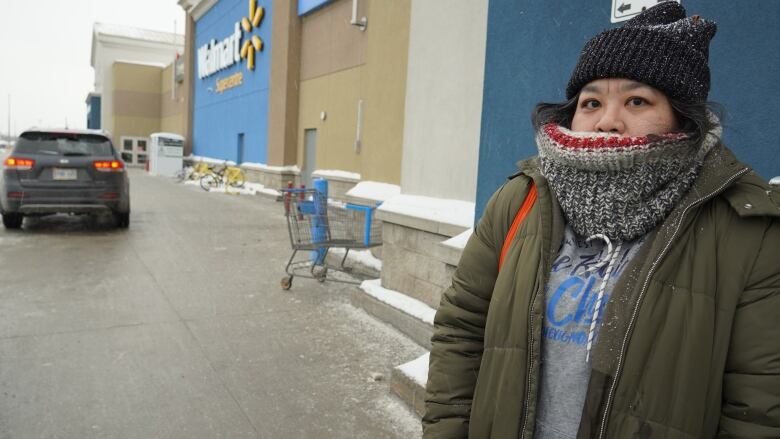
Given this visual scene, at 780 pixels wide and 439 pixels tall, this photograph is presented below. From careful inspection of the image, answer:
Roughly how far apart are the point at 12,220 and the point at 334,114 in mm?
7862

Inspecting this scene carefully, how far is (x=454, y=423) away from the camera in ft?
5.62

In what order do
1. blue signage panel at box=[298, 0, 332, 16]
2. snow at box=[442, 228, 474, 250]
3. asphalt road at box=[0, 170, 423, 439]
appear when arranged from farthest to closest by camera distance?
blue signage panel at box=[298, 0, 332, 16] < snow at box=[442, 228, 474, 250] < asphalt road at box=[0, 170, 423, 439]

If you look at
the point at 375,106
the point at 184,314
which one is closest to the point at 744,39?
the point at 184,314

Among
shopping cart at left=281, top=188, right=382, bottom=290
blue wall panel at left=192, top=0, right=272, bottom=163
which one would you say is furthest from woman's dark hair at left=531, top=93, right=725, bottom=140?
blue wall panel at left=192, top=0, right=272, bottom=163

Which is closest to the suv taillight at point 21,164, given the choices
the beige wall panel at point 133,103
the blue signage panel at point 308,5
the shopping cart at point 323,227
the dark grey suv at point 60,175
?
the dark grey suv at point 60,175

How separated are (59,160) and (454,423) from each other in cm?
994

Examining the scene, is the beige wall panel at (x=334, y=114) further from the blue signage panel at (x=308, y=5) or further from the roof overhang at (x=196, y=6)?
the roof overhang at (x=196, y=6)

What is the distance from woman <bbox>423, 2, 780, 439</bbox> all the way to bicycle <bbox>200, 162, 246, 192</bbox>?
2019 centimetres

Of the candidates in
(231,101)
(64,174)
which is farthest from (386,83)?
(231,101)

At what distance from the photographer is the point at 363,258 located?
25.9 feet

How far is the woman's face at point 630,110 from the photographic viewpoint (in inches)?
58.4

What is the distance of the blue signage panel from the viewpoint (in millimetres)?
15917

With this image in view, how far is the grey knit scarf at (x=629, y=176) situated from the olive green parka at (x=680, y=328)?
4 centimetres

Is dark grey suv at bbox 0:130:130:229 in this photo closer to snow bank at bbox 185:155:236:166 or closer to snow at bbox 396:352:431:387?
snow at bbox 396:352:431:387
